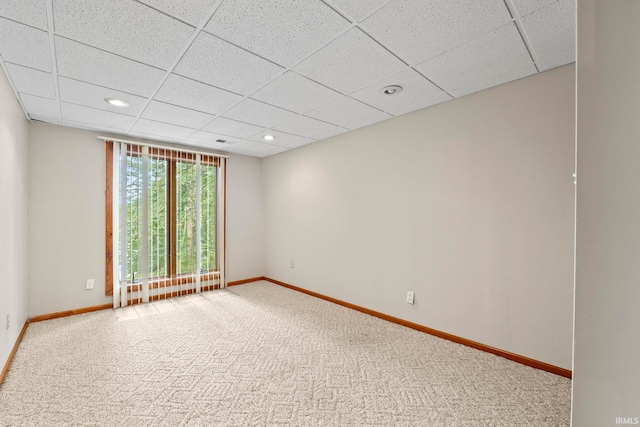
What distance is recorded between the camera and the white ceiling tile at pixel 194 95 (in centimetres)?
225

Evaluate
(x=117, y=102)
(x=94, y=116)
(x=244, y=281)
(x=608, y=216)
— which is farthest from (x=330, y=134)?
(x=608, y=216)

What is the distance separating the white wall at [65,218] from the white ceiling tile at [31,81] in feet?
3.76

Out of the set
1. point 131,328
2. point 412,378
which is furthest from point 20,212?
point 412,378

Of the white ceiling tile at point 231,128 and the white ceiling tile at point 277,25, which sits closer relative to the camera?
the white ceiling tile at point 277,25

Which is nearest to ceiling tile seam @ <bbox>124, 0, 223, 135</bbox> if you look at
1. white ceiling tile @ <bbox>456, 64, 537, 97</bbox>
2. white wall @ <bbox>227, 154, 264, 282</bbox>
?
white ceiling tile @ <bbox>456, 64, 537, 97</bbox>

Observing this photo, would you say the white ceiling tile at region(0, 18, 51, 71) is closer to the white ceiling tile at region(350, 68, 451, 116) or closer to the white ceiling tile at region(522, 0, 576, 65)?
the white ceiling tile at region(350, 68, 451, 116)

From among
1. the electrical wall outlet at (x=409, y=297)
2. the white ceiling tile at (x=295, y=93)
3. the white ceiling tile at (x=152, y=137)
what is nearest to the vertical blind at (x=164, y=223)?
the white ceiling tile at (x=152, y=137)

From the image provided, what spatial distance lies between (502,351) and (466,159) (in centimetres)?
171

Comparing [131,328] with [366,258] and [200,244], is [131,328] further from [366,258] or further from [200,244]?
[366,258]

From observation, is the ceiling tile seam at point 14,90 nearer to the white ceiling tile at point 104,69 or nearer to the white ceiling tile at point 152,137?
the white ceiling tile at point 104,69

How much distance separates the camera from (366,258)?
137 inches

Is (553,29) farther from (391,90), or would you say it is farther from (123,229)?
(123,229)

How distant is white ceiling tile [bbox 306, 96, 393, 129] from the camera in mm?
2748

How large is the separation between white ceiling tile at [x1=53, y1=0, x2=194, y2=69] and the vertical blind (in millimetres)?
2436
